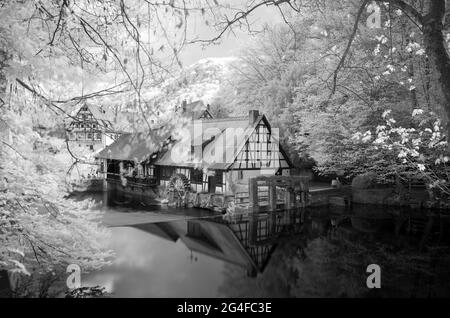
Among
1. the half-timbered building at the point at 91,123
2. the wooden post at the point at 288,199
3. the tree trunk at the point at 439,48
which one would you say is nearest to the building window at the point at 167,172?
the wooden post at the point at 288,199

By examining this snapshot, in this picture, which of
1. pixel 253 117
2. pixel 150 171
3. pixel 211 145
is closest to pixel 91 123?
pixel 253 117

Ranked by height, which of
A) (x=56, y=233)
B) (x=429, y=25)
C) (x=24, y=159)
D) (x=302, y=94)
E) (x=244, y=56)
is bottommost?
(x=56, y=233)

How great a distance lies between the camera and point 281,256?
14.6 meters

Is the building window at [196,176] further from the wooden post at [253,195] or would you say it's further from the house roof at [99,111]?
the house roof at [99,111]

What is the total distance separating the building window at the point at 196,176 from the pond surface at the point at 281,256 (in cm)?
342

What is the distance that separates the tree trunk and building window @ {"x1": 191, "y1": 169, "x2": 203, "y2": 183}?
68.5ft

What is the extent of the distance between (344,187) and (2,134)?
2348 centimetres

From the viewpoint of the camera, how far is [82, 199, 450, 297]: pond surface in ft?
35.0

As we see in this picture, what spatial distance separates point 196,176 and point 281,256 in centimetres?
1189

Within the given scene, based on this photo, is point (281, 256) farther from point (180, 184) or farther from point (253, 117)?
point (180, 184)

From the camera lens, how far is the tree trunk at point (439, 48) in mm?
4164

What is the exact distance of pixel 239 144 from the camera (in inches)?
911

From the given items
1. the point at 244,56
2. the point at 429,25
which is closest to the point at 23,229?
the point at 429,25
